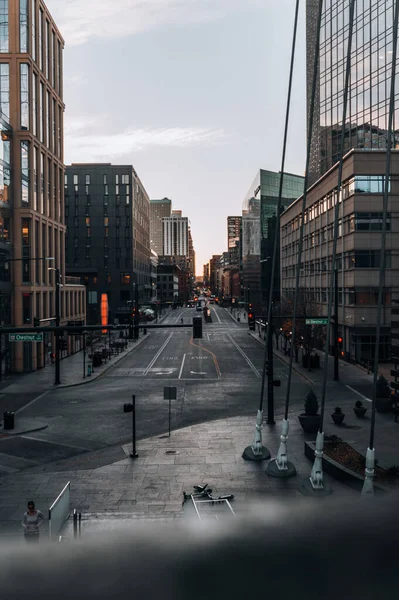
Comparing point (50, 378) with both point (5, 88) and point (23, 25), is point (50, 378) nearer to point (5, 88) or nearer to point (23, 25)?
point (5, 88)

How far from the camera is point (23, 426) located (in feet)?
79.5

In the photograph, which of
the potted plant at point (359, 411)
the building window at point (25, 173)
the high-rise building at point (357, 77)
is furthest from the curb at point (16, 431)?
the high-rise building at point (357, 77)

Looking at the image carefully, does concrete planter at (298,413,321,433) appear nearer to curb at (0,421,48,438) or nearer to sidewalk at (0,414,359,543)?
sidewalk at (0,414,359,543)

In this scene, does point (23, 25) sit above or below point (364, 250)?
above

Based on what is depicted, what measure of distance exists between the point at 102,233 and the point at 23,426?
8342cm

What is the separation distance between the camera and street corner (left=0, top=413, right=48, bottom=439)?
23.0 metres

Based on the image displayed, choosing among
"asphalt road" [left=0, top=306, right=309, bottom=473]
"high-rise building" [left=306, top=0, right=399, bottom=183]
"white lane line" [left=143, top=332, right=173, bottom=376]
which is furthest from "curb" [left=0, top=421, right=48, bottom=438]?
"high-rise building" [left=306, top=0, right=399, bottom=183]

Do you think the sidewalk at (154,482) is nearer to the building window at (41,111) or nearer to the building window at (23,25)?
the building window at (41,111)

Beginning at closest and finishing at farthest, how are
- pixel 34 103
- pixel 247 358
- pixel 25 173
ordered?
pixel 25 173
pixel 34 103
pixel 247 358

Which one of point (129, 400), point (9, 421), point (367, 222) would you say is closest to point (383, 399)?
point (129, 400)

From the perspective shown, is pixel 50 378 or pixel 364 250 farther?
pixel 364 250

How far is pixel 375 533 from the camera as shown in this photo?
2635 mm

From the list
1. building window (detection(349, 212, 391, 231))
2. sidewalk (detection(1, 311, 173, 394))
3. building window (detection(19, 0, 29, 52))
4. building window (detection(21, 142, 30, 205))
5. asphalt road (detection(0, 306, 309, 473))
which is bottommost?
sidewalk (detection(1, 311, 173, 394))

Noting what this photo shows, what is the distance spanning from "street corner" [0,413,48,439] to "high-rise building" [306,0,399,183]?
4877cm
